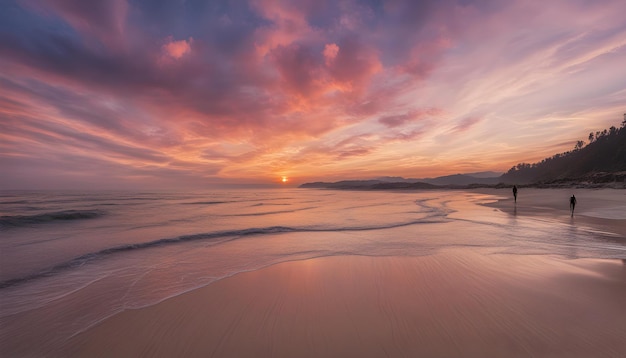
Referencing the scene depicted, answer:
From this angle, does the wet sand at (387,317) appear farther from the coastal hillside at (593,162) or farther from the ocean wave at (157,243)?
the coastal hillside at (593,162)

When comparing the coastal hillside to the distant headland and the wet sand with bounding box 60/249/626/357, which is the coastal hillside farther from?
the wet sand with bounding box 60/249/626/357

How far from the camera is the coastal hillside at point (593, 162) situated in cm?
5853

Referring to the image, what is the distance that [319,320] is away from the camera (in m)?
4.30

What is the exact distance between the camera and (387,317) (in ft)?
14.2

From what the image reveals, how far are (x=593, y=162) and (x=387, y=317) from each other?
128076 mm

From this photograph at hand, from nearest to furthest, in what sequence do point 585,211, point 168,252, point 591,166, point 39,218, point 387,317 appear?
point 387,317, point 168,252, point 39,218, point 585,211, point 591,166

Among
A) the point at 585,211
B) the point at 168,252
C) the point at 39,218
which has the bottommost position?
the point at 585,211

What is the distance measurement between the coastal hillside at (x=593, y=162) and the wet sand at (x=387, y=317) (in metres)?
66.6

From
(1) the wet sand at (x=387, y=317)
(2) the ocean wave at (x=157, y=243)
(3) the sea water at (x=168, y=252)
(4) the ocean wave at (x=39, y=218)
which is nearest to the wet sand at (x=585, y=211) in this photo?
(3) the sea water at (x=168, y=252)

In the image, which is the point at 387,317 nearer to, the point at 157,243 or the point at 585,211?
the point at 157,243

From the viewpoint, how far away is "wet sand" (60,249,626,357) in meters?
3.54

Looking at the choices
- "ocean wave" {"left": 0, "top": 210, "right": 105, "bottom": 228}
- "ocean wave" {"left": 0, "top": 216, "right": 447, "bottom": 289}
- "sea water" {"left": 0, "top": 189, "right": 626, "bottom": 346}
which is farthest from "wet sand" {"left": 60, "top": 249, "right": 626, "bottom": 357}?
"ocean wave" {"left": 0, "top": 210, "right": 105, "bottom": 228}

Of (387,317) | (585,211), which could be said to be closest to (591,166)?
(585,211)

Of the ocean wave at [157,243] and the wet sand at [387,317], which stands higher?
the wet sand at [387,317]
